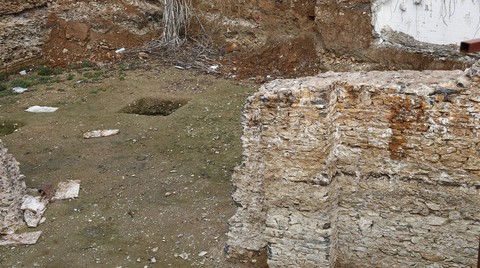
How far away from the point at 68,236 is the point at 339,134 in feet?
10.9

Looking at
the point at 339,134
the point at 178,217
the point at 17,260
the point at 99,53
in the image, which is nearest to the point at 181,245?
the point at 178,217

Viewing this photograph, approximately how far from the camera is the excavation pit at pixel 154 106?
976 cm

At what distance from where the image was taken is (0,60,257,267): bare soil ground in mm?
5828

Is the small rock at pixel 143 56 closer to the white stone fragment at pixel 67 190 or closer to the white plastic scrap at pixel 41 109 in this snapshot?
the white plastic scrap at pixel 41 109

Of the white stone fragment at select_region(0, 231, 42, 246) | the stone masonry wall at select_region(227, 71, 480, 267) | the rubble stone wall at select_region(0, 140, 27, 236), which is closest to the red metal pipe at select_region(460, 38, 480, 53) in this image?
the stone masonry wall at select_region(227, 71, 480, 267)

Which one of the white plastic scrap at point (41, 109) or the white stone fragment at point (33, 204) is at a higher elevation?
the white plastic scrap at point (41, 109)

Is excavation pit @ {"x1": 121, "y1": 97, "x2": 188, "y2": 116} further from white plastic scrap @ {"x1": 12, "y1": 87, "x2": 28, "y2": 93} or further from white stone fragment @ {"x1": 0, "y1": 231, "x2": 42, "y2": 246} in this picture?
white stone fragment @ {"x1": 0, "y1": 231, "x2": 42, "y2": 246}

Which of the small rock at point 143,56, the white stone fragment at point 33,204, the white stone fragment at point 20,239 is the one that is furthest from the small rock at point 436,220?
the small rock at point 143,56

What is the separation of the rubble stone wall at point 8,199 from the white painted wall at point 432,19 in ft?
22.7

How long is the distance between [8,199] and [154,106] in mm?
4059

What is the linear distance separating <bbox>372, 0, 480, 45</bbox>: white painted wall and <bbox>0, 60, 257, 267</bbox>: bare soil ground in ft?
9.25

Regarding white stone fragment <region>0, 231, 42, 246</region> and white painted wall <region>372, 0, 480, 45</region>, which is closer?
white stone fragment <region>0, 231, 42, 246</region>

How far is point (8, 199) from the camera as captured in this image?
6.19 metres

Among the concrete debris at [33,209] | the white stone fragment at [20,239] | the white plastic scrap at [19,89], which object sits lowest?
the white stone fragment at [20,239]
